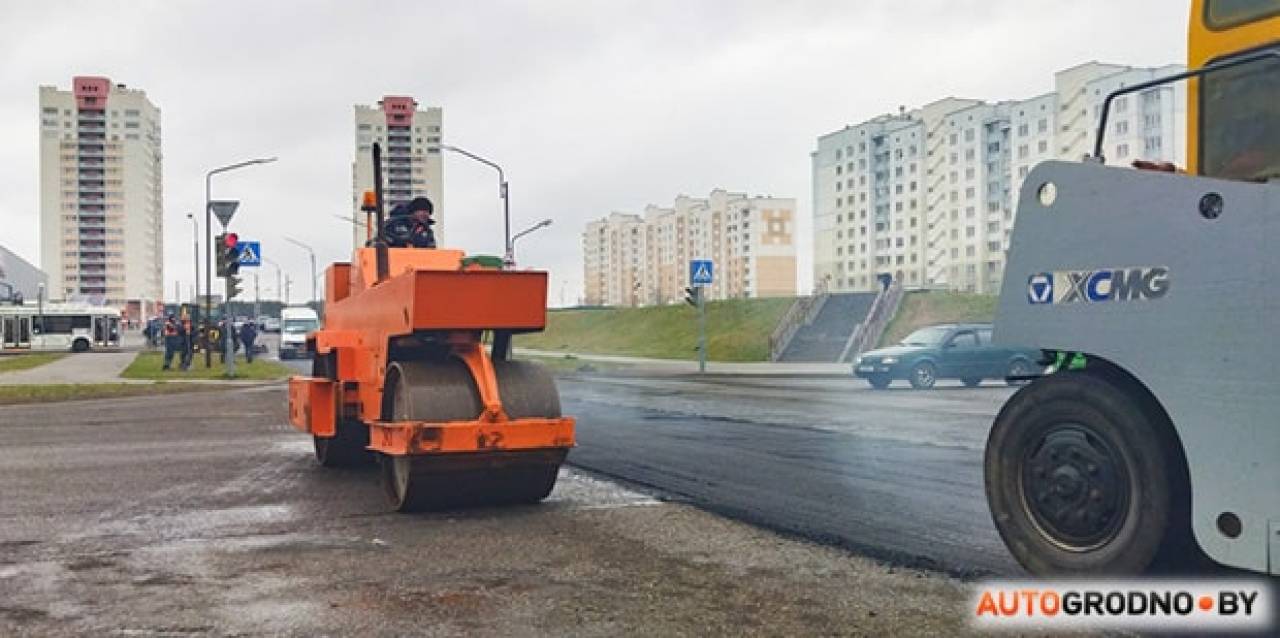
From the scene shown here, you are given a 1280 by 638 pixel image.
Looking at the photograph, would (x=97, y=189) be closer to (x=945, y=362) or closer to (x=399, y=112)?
(x=399, y=112)

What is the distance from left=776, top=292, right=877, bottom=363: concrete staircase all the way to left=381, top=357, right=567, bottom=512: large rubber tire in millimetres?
31256

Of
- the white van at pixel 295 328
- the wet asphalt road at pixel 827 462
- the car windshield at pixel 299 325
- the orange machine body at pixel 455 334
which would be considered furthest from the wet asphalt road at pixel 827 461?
the car windshield at pixel 299 325

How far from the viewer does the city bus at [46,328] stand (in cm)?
5128

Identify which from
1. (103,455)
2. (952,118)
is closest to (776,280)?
(952,118)

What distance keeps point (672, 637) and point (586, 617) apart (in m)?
0.52

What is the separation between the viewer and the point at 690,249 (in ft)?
390

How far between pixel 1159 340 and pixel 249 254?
78.8 feet

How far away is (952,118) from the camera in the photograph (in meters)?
16.6

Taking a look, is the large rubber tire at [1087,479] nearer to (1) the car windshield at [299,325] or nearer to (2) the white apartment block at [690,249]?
(1) the car windshield at [299,325]

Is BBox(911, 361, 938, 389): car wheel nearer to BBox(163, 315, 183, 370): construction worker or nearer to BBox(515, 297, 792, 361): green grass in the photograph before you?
BBox(515, 297, 792, 361): green grass

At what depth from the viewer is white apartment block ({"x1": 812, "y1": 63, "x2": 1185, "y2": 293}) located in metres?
10.7

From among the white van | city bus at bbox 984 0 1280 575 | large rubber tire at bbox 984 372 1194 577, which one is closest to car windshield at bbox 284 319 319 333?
the white van

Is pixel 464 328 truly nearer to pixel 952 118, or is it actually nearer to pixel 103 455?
pixel 103 455

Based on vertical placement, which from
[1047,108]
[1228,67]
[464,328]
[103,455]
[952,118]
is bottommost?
[103,455]
